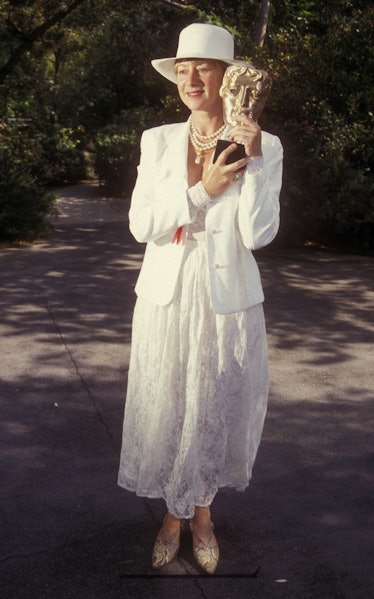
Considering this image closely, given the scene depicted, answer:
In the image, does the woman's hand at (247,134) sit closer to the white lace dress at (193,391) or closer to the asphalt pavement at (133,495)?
the white lace dress at (193,391)

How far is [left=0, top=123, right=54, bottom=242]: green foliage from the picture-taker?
1199 centimetres

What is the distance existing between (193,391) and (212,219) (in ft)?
2.46

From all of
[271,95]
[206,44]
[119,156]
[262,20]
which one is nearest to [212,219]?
[206,44]

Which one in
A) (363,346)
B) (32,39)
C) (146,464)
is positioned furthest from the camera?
(32,39)

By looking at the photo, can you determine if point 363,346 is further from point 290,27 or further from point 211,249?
point 290,27

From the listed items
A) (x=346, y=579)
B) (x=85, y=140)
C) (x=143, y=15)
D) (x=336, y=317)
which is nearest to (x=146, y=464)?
(x=346, y=579)

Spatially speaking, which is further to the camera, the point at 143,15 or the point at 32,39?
the point at 143,15

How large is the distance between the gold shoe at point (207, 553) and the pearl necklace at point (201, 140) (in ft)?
5.64

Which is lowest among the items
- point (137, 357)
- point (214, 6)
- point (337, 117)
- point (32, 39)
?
point (137, 357)

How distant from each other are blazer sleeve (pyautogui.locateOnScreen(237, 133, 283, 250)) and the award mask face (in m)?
0.21

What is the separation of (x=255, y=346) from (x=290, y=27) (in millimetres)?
12920

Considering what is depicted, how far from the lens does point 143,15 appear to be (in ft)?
65.3

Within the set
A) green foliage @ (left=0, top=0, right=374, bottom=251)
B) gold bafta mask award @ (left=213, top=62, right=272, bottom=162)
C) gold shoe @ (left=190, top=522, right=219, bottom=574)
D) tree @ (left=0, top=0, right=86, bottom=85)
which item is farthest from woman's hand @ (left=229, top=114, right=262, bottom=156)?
tree @ (left=0, top=0, right=86, bottom=85)

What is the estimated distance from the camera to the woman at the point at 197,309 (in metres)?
3.22
